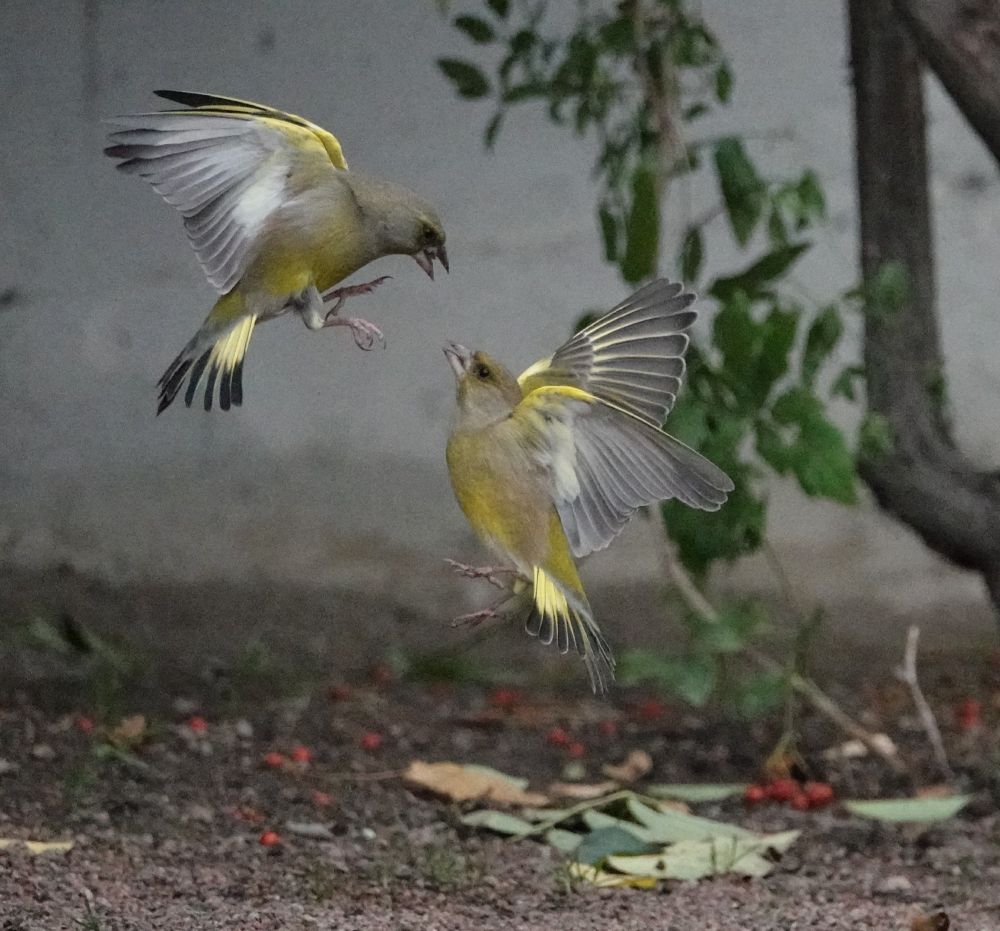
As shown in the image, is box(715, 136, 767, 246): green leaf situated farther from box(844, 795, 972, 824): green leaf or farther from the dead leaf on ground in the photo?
the dead leaf on ground

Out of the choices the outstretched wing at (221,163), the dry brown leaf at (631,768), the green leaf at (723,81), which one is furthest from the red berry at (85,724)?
the green leaf at (723,81)

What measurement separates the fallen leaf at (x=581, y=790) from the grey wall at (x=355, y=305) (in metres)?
1.73

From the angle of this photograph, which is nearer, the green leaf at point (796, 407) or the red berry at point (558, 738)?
the green leaf at point (796, 407)

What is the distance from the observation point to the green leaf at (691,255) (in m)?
Result: 3.96

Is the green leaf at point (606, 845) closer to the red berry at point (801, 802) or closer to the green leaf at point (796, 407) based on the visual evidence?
the red berry at point (801, 802)

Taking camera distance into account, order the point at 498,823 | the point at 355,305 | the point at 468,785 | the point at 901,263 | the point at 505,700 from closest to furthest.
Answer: the point at 498,823, the point at 468,785, the point at 901,263, the point at 505,700, the point at 355,305

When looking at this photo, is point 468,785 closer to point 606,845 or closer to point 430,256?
point 606,845

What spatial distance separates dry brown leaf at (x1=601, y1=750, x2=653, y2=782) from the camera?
4.07 metres

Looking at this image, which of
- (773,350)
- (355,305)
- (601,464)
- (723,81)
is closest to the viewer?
(601,464)

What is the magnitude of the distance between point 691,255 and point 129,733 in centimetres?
166

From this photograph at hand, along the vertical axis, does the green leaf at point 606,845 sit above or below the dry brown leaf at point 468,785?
above

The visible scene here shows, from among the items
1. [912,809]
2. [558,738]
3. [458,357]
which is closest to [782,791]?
[912,809]

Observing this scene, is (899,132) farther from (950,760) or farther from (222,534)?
(222,534)

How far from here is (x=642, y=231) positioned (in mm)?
3756
